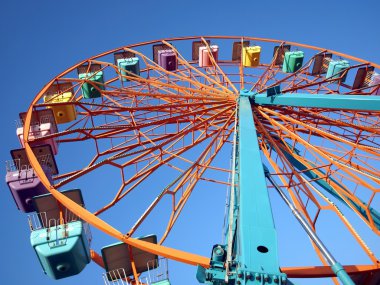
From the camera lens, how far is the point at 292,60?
19812 mm

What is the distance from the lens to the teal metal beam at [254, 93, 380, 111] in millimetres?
9401

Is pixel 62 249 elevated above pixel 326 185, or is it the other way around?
pixel 62 249

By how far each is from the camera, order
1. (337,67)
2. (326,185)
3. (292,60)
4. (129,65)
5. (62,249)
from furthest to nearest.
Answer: (292,60) < (337,67) < (129,65) < (326,185) < (62,249)

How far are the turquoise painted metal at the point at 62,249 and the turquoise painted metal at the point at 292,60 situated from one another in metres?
14.7

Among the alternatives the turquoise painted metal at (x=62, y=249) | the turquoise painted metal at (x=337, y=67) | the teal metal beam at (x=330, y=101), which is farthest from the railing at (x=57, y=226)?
the turquoise painted metal at (x=337, y=67)

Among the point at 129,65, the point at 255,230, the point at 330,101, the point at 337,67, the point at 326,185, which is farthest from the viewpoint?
the point at 337,67

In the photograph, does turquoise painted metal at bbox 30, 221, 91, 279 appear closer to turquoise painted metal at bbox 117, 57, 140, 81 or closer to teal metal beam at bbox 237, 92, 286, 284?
teal metal beam at bbox 237, 92, 286, 284

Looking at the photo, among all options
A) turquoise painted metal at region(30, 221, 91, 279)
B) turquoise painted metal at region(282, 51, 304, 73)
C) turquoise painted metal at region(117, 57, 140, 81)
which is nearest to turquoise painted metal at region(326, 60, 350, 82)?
turquoise painted metal at region(282, 51, 304, 73)

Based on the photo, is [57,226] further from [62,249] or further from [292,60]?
[292,60]

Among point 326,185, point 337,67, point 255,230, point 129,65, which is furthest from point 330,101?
point 129,65

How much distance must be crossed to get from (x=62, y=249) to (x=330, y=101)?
25.4 ft

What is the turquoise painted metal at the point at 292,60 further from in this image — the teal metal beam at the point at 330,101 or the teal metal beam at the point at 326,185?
the teal metal beam at the point at 330,101

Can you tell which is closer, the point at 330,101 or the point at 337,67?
the point at 330,101

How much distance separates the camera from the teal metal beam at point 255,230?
5.50m
